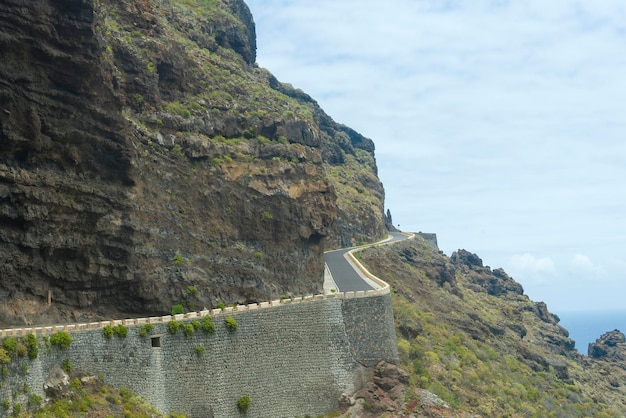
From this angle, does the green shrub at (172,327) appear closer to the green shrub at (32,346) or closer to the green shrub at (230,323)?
the green shrub at (230,323)

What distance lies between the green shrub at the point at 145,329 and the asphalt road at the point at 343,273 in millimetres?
22139

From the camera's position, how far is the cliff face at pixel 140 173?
143ft

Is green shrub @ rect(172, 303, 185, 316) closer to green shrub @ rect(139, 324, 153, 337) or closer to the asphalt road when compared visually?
green shrub @ rect(139, 324, 153, 337)

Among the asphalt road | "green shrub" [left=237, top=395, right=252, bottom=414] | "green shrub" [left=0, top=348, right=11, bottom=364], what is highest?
the asphalt road

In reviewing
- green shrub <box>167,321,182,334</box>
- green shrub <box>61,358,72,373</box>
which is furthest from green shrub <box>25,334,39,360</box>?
green shrub <box>167,321,182,334</box>

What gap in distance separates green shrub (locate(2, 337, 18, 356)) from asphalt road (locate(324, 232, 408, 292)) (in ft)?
101

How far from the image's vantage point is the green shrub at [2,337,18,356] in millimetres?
37125

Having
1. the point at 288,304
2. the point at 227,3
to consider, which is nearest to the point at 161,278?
the point at 288,304

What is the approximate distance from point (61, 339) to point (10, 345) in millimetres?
3085

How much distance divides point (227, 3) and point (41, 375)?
219 feet

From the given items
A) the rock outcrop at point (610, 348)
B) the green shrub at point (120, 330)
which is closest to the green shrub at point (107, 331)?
the green shrub at point (120, 330)

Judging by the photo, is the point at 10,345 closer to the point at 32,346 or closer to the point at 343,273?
the point at 32,346

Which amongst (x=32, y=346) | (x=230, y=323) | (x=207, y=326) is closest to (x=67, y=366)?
(x=32, y=346)

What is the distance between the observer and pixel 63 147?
45656mm
